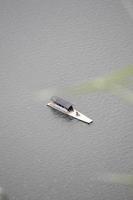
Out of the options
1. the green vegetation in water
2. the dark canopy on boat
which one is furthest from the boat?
the green vegetation in water

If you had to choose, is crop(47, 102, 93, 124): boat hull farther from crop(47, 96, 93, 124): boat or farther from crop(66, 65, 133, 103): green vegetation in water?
crop(66, 65, 133, 103): green vegetation in water

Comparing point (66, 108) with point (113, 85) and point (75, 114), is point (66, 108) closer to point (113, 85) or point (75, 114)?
point (75, 114)

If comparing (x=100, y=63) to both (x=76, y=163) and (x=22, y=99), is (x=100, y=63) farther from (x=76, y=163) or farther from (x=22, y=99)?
(x=76, y=163)

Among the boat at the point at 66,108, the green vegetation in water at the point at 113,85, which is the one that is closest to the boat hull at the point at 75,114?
the boat at the point at 66,108

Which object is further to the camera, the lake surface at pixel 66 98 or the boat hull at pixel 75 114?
the boat hull at pixel 75 114

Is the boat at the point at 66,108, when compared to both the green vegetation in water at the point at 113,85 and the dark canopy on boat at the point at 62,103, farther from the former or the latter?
the green vegetation in water at the point at 113,85

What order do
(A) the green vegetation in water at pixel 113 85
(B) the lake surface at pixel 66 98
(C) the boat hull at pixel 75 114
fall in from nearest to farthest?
(B) the lake surface at pixel 66 98, (C) the boat hull at pixel 75 114, (A) the green vegetation in water at pixel 113 85

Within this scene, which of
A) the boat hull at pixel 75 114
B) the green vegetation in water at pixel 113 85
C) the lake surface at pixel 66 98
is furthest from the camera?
the green vegetation in water at pixel 113 85
